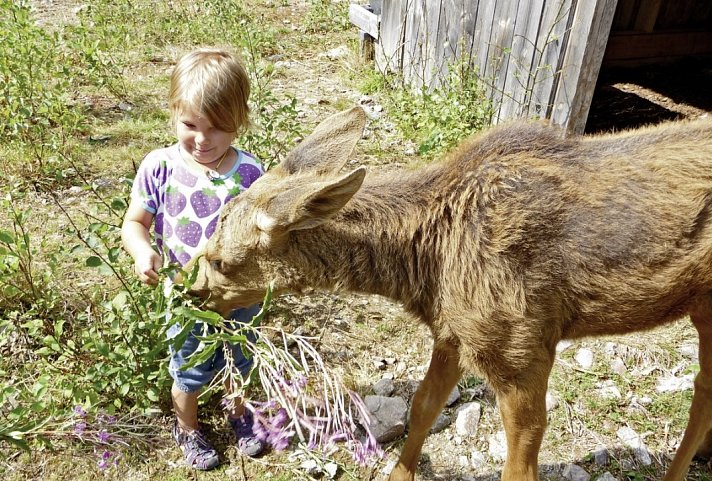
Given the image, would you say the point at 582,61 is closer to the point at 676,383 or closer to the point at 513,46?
the point at 513,46

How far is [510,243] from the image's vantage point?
9.96 feet

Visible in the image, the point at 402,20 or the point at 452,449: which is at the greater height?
the point at 402,20

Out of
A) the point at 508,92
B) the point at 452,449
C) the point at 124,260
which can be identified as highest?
the point at 508,92

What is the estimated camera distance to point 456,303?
3127 mm

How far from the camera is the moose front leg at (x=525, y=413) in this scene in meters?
3.14

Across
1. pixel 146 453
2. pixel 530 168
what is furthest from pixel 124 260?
pixel 530 168

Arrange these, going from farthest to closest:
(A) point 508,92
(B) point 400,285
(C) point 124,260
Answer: (A) point 508,92 → (C) point 124,260 → (B) point 400,285

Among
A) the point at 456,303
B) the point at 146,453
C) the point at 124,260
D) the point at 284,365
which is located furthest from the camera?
the point at 124,260

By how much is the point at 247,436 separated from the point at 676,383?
3.29 meters

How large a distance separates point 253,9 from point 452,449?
31.1 ft

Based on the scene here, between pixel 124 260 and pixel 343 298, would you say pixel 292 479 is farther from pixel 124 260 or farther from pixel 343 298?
pixel 124 260

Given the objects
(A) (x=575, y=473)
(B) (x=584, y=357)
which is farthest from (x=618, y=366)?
(A) (x=575, y=473)

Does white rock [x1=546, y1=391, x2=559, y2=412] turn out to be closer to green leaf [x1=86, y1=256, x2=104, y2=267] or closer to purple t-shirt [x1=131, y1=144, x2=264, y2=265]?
purple t-shirt [x1=131, y1=144, x2=264, y2=265]

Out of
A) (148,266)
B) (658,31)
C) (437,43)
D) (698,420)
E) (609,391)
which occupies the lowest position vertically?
(609,391)
